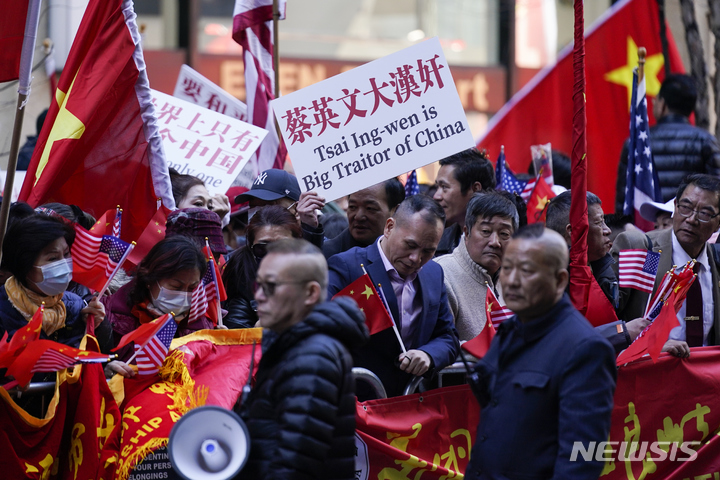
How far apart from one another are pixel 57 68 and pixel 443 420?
10.5 m

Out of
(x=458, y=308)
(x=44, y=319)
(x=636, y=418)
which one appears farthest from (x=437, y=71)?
(x=44, y=319)

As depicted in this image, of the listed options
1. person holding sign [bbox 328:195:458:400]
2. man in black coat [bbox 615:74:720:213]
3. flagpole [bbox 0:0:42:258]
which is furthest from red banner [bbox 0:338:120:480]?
man in black coat [bbox 615:74:720:213]

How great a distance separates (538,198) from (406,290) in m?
2.57

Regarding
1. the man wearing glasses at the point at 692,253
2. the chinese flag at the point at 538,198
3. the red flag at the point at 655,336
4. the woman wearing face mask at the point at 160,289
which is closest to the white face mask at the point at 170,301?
the woman wearing face mask at the point at 160,289

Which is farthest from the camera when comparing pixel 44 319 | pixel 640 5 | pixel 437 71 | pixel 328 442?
pixel 640 5

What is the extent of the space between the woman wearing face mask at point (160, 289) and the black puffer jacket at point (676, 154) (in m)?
4.36

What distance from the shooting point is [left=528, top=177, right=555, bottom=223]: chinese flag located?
725 cm

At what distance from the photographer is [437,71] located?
5883 mm

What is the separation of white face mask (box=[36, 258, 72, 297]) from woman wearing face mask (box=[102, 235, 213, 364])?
0.41 m

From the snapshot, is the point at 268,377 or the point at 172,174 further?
the point at 172,174

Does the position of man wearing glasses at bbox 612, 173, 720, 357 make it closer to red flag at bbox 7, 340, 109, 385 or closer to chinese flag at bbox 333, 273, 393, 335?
chinese flag at bbox 333, 273, 393, 335

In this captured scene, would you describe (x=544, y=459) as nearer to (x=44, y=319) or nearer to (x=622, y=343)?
(x=622, y=343)

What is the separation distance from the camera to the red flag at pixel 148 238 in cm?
557

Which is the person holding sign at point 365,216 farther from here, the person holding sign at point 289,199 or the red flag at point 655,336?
the red flag at point 655,336
